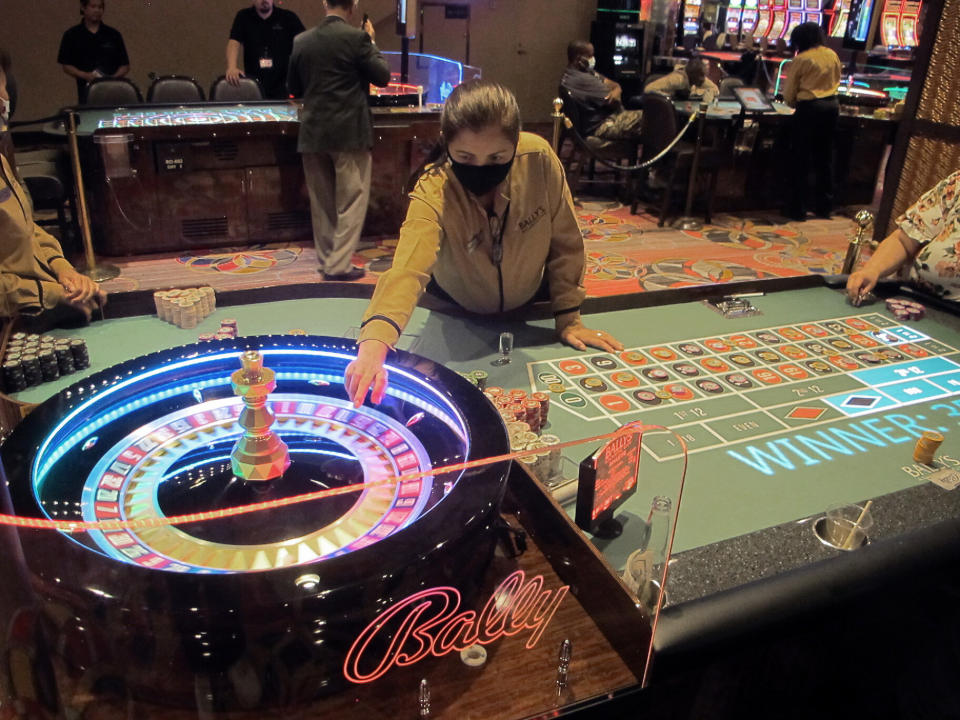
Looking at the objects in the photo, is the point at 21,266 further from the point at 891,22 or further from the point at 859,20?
the point at 891,22

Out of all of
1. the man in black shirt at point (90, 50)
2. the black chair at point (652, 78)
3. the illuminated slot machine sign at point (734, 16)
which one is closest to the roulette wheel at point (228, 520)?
the man in black shirt at point (90, 50)

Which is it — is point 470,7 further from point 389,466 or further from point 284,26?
point 389,466

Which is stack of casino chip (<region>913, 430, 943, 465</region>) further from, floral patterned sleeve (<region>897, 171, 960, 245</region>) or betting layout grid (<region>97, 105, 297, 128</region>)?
betting layout grid (<region>97, 105, 297, 128</region>)

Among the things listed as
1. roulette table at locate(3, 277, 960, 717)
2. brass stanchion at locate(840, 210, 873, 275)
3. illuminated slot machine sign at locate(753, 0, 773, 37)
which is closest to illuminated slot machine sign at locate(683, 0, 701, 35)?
illuminated slot machine sign at locate(753, 0, 773, 37)

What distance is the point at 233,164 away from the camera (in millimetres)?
4789

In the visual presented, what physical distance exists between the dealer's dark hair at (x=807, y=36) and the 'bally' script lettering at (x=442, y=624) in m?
6.34

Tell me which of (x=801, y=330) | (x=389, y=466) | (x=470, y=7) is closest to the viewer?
(x=389, y=466)

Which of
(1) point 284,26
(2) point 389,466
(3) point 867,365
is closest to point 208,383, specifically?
(2) point 389,466

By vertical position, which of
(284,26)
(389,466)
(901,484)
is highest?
(284,26)

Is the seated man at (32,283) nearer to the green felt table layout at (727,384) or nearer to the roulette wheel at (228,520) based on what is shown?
the green felt table layout at (727,384)

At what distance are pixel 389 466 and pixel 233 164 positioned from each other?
13.7 feet

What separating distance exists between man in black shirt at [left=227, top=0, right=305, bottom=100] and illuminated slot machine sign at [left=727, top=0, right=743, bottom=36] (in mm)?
7319

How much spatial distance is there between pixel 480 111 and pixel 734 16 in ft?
35.4

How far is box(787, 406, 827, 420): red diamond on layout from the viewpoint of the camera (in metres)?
1.78
